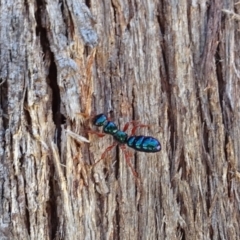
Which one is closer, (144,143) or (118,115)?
(144,143)

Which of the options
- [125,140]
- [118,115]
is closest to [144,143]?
[125,140]

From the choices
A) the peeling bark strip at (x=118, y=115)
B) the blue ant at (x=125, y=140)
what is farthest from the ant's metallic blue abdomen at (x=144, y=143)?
the peeling bark strip at (x=118, y=115)

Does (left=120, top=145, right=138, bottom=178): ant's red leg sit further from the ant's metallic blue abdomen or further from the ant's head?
the ant's head

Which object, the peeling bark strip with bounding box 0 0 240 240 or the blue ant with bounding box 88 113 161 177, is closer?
the peeling bark strip with bounding box 0 0 240 240

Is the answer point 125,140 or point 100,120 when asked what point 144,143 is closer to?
point 125,140

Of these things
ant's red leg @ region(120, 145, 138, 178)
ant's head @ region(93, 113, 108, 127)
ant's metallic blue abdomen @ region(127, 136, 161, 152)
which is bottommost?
ant's red leg @ region(120, 145, 138, 178)

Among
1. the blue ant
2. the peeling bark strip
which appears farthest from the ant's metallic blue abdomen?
the peeling bark strip

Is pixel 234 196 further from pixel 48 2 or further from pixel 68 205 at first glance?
pixel 48 2
